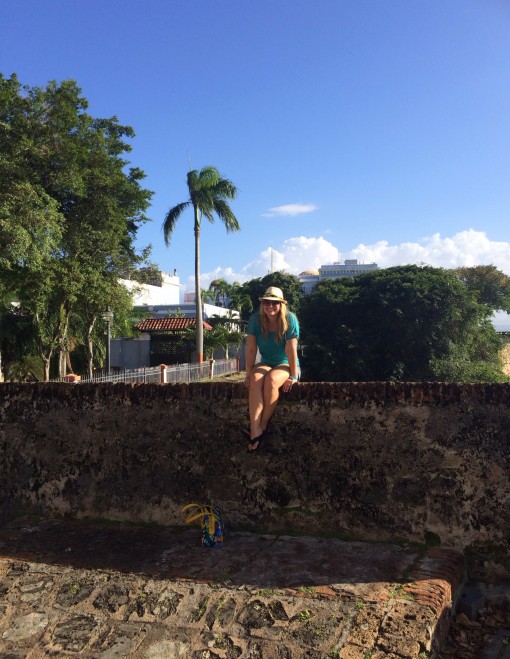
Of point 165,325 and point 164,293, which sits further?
point 164,293

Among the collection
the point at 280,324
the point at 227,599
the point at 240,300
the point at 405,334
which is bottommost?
the point at 227,599

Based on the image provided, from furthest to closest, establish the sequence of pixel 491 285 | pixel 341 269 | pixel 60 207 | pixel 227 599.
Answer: pixel 341 269 → pixel 491 285 → pixel 60 207 → pixel 227 599

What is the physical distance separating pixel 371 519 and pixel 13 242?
11.5 metres

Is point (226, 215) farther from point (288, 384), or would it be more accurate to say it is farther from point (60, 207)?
point (288, 384)

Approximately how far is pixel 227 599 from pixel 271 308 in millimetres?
1768

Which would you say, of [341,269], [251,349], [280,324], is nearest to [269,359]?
[251,349]

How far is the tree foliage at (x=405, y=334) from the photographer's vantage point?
78.0 feet

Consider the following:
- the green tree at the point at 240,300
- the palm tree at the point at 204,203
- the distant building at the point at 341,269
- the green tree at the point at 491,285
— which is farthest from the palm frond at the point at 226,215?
the distant building at the point at 341,269

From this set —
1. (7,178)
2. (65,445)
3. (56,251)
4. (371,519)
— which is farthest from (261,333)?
(56,251)

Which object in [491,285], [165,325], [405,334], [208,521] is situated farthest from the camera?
[491,285]

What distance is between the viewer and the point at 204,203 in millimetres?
22281

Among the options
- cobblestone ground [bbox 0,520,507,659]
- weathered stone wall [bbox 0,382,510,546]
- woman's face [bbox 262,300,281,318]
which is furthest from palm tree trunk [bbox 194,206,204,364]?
cobblestone ground [bbox 0,520,507,659]

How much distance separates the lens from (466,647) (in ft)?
8.77

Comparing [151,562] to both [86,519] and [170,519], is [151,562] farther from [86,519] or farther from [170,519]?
[86,519]
